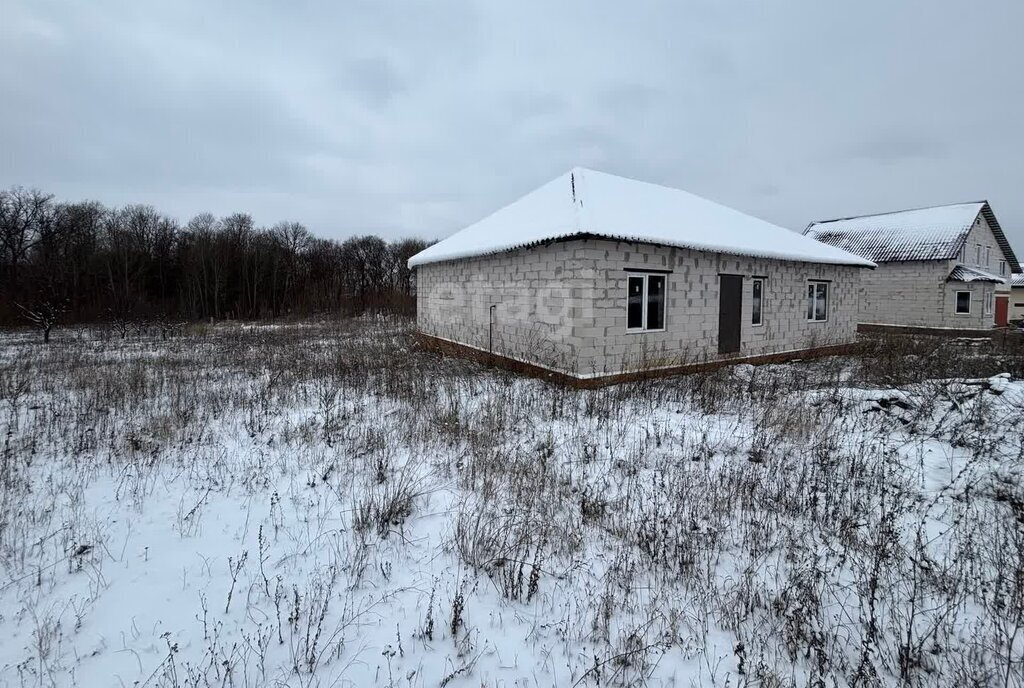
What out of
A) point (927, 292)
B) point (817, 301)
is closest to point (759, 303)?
point (817, 301)

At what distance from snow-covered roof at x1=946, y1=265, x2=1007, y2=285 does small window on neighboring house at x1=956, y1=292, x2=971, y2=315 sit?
853 mm

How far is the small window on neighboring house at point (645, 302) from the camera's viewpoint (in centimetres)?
1000

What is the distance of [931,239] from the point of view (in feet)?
A: 75.5

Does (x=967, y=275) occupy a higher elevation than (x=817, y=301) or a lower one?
higher

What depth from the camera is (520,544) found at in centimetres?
374

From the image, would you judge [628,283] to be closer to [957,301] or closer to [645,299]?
[645,299]

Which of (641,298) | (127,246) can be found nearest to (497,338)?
(641,298)

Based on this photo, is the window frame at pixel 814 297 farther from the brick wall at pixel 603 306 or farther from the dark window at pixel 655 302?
the dark window at pixel 655 302

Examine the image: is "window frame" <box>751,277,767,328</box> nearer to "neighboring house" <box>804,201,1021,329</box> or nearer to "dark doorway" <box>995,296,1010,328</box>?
"neighboring house" <box>804,201,1021,329</box>

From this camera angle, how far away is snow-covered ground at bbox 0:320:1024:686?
2.68 meters

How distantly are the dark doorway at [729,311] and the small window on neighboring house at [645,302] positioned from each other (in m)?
2.21

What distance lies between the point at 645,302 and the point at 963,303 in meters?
21.9

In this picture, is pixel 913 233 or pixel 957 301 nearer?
pixel 957 301

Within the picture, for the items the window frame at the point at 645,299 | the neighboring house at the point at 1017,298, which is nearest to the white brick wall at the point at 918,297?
the window frame at the point at 645,299
